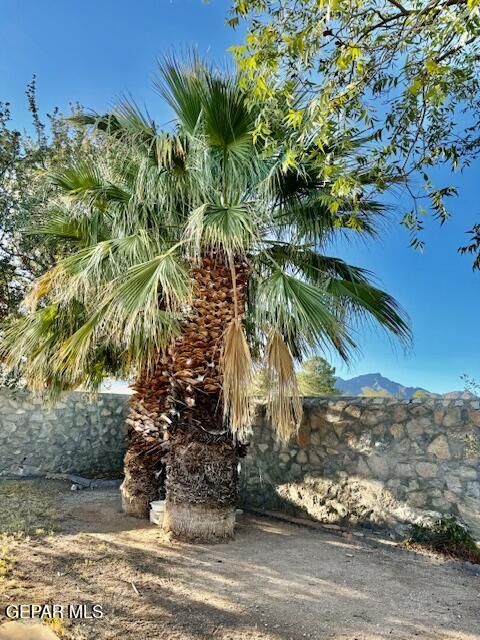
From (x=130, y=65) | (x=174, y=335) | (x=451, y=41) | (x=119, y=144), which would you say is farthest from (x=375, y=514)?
(x=130, y=65)

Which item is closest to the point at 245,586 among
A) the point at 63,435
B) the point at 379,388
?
the point at 63,435

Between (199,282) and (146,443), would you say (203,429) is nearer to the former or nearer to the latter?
(146,443)

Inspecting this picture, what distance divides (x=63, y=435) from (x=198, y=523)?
551cm

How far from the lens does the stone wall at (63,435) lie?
31.3ft

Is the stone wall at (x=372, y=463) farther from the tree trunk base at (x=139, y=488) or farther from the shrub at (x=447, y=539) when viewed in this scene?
the tree trunk base at (x=139, y=488)

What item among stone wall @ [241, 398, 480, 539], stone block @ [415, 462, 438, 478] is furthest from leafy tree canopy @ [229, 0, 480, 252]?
stone block @ [415, 462, 438, 478]

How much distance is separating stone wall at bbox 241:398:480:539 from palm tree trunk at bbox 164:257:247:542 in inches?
67.7

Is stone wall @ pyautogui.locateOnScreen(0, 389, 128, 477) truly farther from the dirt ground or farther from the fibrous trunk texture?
the fibrous trunk texture

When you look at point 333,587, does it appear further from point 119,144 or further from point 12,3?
point 12,3

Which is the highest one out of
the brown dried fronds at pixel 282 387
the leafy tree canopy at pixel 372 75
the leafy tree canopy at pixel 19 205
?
the leafy tree canopy at pixel 19 205

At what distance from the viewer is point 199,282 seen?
5.67 metres

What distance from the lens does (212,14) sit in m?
4.80

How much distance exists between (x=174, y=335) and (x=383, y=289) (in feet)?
9.13

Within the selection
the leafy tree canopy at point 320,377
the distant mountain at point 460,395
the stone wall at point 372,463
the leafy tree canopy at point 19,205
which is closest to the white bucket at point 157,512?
the stone wall at point 372,463
